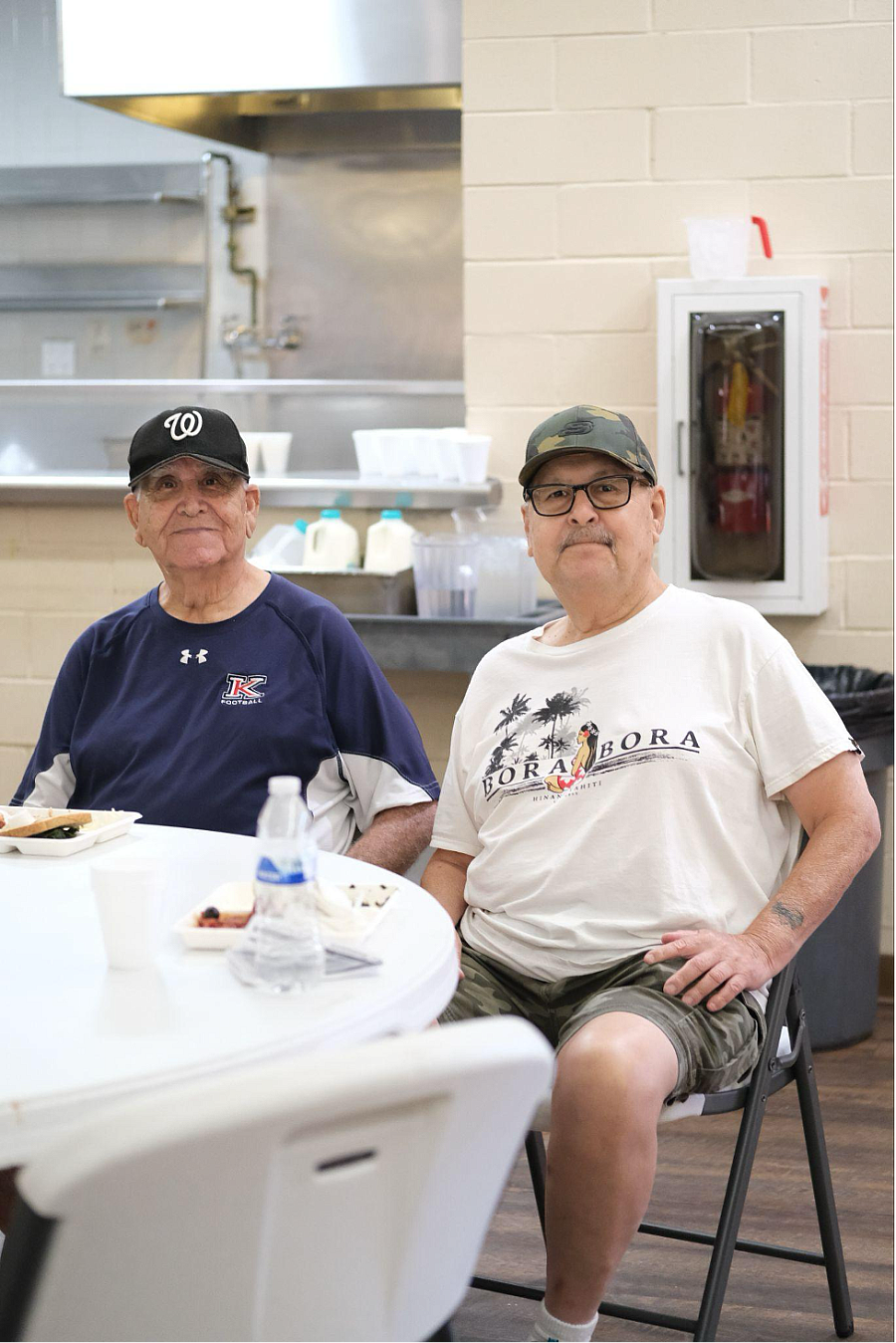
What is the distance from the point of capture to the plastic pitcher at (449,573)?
3436 mm

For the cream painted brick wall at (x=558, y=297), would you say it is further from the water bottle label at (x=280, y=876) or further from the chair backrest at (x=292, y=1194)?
the chair backrest at (x=292, y=1194)

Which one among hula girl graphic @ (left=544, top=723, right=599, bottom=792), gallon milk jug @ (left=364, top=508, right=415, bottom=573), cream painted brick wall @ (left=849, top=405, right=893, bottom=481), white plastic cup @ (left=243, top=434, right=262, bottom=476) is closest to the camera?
hula girl graphic @ (left=544, top=723, right=599, bottom=792)

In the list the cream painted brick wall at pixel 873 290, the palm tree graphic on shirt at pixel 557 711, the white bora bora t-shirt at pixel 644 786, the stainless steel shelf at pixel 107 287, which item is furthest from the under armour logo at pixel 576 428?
the stainless steel shelf at pixel 107 287

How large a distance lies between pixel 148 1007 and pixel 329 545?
2.48 m

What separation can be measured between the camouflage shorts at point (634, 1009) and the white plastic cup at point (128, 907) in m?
0.60

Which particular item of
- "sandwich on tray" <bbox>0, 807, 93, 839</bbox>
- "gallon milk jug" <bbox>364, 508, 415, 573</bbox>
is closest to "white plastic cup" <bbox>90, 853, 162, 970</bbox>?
"sandwich on tray" <bbox>0, 807, 93, 839</bbox>

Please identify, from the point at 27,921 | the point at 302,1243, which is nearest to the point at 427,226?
the point at 27,921

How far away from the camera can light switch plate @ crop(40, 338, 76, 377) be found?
475 cm

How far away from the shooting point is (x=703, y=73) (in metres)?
3.47

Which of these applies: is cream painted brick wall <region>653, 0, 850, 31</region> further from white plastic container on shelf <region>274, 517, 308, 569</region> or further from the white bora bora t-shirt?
the white bora bora t-shirt

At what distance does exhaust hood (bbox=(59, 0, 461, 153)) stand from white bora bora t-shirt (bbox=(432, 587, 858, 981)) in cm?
225

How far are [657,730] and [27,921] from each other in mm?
842

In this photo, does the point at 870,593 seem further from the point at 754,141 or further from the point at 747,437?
the point at 754,141

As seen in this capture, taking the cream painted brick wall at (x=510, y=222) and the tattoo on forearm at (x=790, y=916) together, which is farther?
the cream painted brick wall at (x=510, y=222)
